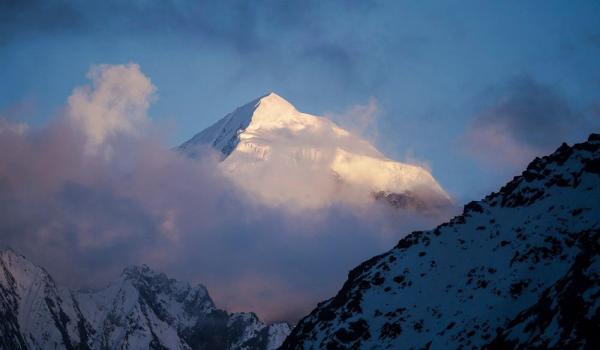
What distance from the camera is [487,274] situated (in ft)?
412

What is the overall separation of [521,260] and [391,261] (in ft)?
113

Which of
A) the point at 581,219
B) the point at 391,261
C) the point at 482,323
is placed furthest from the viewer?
the point at 391,261

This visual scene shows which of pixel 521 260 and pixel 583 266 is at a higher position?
pixel 521 260

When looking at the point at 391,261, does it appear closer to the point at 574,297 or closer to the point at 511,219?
the point at 511,219

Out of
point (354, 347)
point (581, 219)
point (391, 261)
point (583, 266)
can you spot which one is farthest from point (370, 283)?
point (583, 266)

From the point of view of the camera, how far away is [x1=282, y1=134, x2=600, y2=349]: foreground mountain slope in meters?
109

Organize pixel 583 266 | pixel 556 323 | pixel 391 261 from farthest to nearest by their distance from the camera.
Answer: pixel 391 261, pixel 583 266, pixel 556 323

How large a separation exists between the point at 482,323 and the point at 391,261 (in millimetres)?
39456

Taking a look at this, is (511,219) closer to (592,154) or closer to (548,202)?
(548,202)

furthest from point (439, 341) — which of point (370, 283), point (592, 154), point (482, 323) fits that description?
point (592, 154)

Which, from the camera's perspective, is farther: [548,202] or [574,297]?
[548,202]

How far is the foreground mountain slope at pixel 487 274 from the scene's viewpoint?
109 metres

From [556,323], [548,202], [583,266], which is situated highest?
[548,202]

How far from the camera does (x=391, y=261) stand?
495ft
